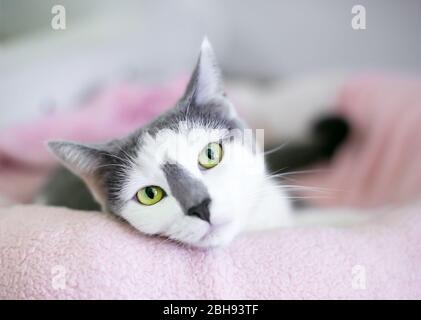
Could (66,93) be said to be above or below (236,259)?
above

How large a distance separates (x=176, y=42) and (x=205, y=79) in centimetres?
116

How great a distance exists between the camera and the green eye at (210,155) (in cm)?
85

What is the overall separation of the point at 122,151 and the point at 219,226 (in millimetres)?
258

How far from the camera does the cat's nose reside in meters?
0.76

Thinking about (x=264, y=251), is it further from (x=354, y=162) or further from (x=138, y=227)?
(x=354, y=162)

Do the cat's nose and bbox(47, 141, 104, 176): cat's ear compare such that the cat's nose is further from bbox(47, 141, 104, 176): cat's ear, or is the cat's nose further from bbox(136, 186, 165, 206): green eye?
bbox(47, 141, 104, 176): cat's ear

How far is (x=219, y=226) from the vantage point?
78cm

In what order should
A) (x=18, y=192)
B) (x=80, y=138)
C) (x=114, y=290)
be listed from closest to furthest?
1. (x=114, y=290)
2. (x=18, y=192)
3. (x=80, y=138)

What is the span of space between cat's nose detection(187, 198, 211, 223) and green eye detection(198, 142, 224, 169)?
10 cm

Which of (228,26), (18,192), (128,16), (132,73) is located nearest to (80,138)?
(18,192)

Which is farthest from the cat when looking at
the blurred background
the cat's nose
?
the blurred background

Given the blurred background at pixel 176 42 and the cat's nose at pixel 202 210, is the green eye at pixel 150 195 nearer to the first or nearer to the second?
the cat's nose at pixel 202 210

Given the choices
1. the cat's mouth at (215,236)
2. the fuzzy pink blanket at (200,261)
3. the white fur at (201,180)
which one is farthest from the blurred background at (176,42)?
the cat's mouth at (215,236)

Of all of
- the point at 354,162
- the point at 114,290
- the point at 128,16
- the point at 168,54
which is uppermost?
the point at 128,16
